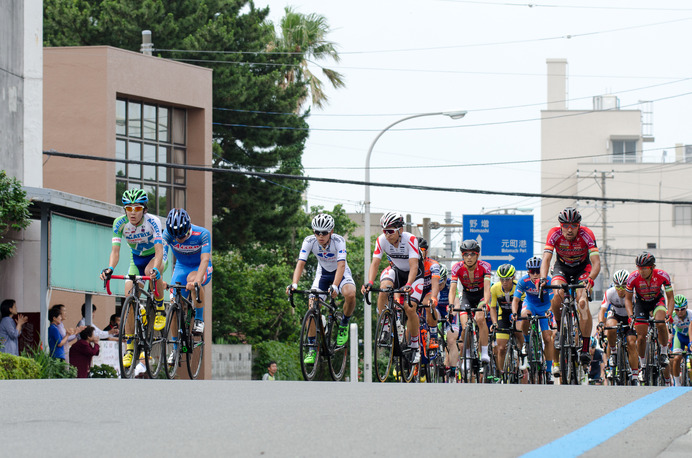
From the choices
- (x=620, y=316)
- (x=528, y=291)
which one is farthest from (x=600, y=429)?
(x=620, y=316)

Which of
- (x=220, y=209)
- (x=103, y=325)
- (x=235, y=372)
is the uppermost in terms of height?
(x=220, y=209)

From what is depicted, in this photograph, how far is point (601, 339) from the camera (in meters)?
24.2

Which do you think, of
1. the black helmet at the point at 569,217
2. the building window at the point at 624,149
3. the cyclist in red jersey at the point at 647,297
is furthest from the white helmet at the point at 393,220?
the building window at the point at 624,149

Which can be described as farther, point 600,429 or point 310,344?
point 310,344

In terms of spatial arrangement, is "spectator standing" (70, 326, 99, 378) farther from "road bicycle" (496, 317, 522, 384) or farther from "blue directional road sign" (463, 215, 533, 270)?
"blue directional road sign" (463, 215, 533, 270)

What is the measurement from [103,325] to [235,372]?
46.6 feet

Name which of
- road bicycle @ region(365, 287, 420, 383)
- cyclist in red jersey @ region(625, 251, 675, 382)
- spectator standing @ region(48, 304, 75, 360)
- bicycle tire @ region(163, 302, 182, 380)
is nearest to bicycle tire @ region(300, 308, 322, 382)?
road bicycle @ region(365, 287, 420, 383)

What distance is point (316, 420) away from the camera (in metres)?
8.48

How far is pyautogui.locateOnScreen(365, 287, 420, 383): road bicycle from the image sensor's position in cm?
1547

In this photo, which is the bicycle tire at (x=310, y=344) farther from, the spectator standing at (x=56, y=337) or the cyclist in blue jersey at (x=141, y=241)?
the spectator standing at (x=56, y=337)

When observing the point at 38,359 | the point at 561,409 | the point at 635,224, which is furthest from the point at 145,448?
the point at 635,224

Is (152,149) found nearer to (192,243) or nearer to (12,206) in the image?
(12,206)

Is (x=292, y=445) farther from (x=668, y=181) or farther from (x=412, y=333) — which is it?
(x=668, y=181)

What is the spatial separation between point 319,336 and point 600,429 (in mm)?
6814
